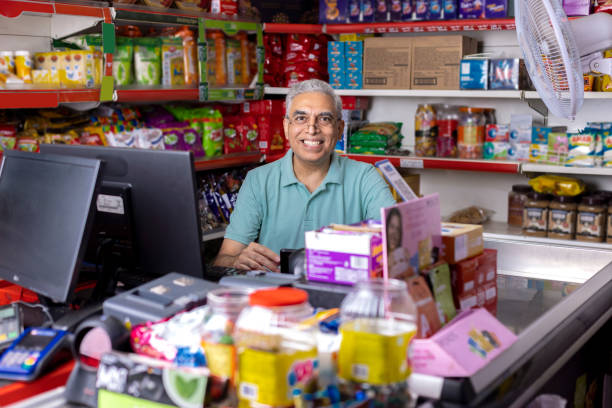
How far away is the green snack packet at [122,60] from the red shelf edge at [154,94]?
19 centimetres

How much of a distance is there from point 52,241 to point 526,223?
3058 mm

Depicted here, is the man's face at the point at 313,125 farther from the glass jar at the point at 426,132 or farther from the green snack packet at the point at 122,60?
the glass jar at the point at 426,132

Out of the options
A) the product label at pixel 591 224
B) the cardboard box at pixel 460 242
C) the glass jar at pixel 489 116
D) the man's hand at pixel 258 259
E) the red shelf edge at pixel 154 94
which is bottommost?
the product label at pixel 591 224

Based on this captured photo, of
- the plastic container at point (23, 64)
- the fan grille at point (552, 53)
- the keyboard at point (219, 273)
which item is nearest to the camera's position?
the fan grille at point (552, 53)

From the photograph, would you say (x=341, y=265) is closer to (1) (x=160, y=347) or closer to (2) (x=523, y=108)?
(1) (x=160, y=347)

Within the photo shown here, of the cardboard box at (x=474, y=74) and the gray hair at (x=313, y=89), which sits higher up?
the cardboard box at (x=474, y=74)

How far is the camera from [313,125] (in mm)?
2689

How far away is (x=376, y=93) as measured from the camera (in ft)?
14.4

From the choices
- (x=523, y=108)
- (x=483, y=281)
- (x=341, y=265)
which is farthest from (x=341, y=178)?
(x=523, y=108)

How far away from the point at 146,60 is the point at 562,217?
253cm

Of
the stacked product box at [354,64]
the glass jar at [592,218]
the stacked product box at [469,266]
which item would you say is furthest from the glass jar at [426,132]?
the stacked product box at [469,266]

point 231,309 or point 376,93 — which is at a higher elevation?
point 376,93

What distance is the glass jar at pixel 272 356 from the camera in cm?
109

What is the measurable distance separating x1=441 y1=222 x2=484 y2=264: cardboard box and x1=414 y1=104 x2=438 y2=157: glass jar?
2.64m
